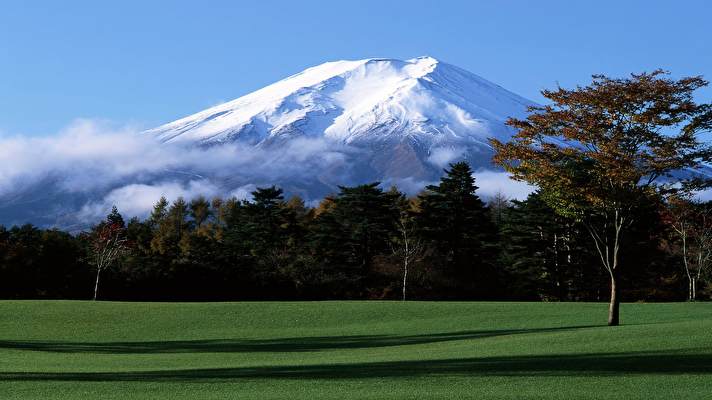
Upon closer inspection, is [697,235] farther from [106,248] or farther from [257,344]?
[106,248]

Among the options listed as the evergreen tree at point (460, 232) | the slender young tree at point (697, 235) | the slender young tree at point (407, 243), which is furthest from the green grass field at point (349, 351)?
the evergreen tree at point (460, 232)

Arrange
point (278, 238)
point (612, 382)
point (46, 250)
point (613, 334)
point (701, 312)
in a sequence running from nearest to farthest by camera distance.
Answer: point (612, 382) < point (613, 334) < point (701, 312) < point (46, 250) < point (278, 238)

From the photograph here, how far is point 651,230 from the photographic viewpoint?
5956cm

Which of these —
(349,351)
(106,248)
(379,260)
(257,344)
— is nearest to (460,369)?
(349,351)

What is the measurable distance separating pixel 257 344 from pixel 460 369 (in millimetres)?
12304

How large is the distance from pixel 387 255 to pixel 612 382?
46.8 m

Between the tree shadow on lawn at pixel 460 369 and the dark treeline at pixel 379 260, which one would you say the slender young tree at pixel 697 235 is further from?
the tree shadow on lawn at pixel 460 369

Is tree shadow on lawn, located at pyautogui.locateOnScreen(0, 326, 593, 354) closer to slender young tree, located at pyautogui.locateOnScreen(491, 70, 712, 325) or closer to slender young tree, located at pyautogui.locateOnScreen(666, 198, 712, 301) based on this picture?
slender young tree, located at pyautogui.locateOnScreen(491, 70, 712, 325)

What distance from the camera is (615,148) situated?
24.6 meters

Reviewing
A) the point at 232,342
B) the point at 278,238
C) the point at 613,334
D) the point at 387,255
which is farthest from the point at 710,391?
the point at 278,238

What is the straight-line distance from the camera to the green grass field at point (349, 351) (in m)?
14.1

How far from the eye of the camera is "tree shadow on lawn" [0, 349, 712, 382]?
15.5 meters

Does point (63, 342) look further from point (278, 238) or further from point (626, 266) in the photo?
point (626, 266)

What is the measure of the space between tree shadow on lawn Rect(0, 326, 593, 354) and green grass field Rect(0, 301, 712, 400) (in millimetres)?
44
